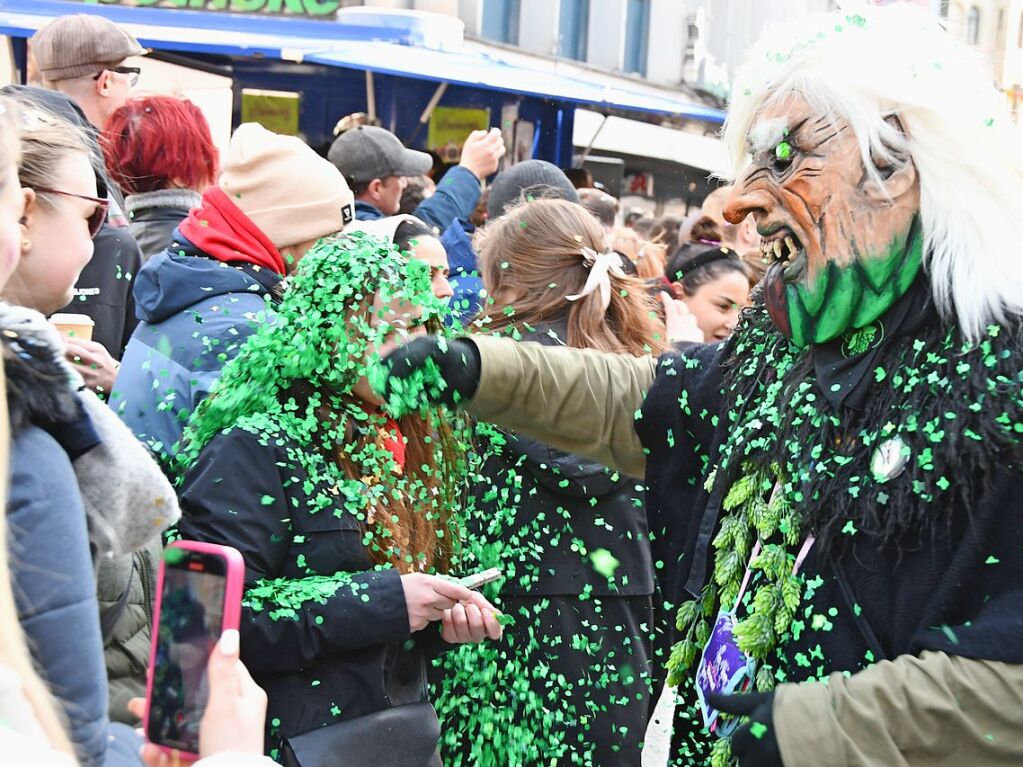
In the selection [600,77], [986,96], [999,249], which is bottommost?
[600,77]

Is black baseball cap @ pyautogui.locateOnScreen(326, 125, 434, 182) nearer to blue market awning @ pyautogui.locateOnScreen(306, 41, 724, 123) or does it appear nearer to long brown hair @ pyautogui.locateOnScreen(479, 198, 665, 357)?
long brown hair @ pyautogui.locateOnScreen(479, 198, 665, 357)

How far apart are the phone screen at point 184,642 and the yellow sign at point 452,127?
305 inches

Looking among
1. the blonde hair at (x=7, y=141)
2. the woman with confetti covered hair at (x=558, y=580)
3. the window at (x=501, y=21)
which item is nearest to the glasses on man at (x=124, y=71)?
the woman with confetti covered hair at (x=558, y=580)

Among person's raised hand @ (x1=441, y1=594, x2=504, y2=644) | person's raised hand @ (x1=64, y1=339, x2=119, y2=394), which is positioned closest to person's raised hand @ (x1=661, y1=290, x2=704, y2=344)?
person's raised hand @ (x1=441, y1=594, x2=504, y2=644)

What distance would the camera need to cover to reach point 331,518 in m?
2.79

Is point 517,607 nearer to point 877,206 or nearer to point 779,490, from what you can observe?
point 779,490

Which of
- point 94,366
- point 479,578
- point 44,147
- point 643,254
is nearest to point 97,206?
point 44,147

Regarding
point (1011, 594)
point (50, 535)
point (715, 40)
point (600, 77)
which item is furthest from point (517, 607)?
point (715, 40)

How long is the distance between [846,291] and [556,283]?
1633 mm

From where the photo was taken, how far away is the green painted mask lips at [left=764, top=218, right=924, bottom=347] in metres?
2.20

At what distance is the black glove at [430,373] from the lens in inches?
97.7

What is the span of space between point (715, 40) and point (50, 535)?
73.7 feet

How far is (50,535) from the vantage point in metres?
1.73

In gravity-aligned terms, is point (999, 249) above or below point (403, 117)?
above
